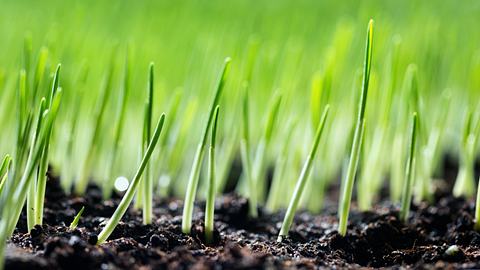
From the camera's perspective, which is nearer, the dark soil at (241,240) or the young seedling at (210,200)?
the dark soil at (241,240)

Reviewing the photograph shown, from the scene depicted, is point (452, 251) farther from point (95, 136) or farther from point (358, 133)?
point (95, 136)

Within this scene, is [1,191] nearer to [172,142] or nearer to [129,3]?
[172,142]

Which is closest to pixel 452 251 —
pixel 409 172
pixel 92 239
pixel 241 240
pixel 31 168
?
pixel 409 172

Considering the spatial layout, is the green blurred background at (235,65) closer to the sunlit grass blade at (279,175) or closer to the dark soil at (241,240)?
the sunlit grass blade at (279,175)

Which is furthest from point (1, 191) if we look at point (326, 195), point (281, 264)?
point (326, 195)

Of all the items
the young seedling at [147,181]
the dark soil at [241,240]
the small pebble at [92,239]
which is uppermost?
the young seedling at [147,181]

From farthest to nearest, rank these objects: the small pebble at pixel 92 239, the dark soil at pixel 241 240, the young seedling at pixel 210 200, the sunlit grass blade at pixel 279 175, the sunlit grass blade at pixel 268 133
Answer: the sunlit grass blade at pixel 279 175
the sunlit grass blade at pixel 268 133
the young seedling at pixel 210 200
the small pebble at pixel 92 239
the dark soil at pixel 241 240

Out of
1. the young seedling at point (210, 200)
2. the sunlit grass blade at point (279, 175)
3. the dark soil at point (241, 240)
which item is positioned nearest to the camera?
the dark soil at point (241, 240)

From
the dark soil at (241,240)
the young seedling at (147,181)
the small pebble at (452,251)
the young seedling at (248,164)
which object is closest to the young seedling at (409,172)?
the dark soil at (241,240)
